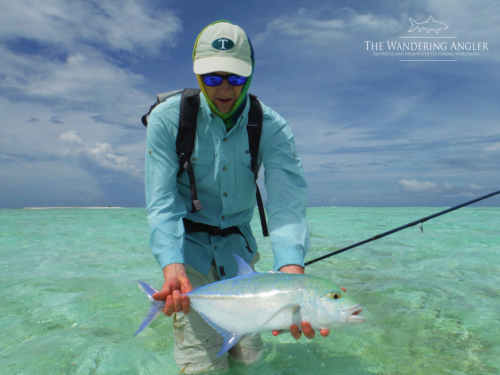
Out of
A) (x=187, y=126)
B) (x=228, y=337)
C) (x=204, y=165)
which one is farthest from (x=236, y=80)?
(x=228, y=337)

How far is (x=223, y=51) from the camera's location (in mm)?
2502

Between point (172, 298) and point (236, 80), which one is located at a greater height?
point (236, 80)

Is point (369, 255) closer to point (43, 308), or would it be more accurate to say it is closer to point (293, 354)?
point (293, 354)

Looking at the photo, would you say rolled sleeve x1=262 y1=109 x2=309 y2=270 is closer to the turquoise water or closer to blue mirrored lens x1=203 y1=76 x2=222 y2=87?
blue mirrored lens x1=203 y1=76 x2=222 y2=87

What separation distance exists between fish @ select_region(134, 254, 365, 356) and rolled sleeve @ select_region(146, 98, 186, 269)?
594 mm

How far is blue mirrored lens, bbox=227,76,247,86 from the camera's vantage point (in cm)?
254

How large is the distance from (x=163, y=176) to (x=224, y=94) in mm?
793

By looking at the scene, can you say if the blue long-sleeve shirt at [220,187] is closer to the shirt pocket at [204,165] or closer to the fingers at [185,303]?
the shirt pocket at [204,165]

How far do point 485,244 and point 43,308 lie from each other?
9625 millimetres

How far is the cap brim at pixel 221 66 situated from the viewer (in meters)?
2.46

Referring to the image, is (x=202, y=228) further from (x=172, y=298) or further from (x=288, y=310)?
(x=288, y=310)

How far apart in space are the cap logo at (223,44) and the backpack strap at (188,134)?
43cm

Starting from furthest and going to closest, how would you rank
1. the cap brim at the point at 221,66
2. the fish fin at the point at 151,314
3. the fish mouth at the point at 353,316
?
the cap brim at the point at 221,66 → the fish fin at the point at 151,314 → the fish mouth at the point at 353,316

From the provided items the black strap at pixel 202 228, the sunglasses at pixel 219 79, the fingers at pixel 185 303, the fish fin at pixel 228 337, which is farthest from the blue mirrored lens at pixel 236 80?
the fish fin at pixel 228 337
